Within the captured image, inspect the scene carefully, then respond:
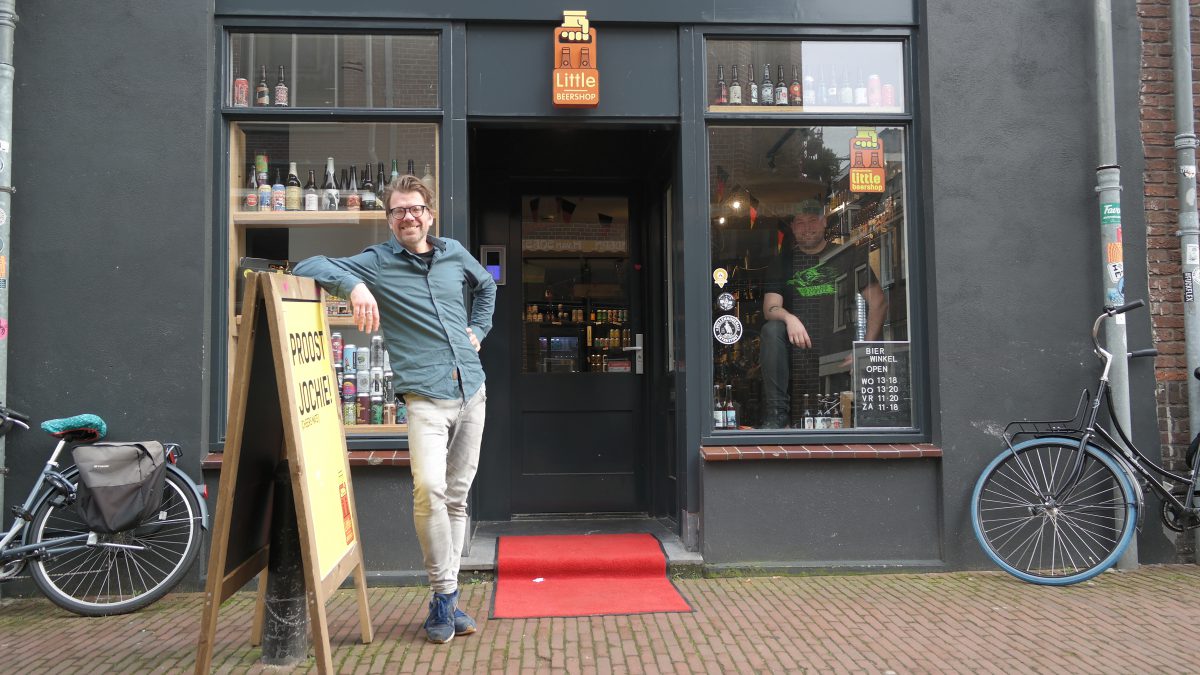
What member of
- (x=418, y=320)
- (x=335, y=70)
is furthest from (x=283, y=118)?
(x=418, y=320)

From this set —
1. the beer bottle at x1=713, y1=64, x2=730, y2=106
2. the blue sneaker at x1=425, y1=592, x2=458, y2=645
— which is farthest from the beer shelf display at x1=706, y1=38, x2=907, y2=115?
the blue sneaker at x1=425, y1=592, x2=458, y2=645

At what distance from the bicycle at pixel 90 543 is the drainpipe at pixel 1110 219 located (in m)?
5.24

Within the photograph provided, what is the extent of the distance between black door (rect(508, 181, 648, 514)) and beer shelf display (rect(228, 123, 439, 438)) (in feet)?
4.45

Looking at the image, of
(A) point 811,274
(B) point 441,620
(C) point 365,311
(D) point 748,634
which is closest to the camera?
(C) point 365,311

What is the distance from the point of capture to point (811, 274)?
19.2ft

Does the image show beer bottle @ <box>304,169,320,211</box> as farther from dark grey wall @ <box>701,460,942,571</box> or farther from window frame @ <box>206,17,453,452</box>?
dark grey wall @ <box>701,460,942,571</box>

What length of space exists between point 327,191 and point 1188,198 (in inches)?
209

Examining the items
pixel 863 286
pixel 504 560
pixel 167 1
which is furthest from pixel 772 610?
pixel 167 1

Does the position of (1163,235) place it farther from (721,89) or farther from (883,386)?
(721,89)

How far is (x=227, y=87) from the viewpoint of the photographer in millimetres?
5434

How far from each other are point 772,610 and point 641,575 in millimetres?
923

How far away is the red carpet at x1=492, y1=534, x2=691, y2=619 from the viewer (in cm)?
467

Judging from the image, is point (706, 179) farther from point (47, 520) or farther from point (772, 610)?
point (47, 520)

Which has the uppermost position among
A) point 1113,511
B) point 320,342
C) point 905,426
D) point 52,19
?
point 52,19
